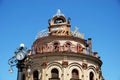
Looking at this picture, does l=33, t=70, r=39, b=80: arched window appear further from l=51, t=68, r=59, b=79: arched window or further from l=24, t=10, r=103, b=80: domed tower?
l=51, t=68, r=59, b=79: arched window

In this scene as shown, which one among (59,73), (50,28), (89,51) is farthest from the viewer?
(50,28)

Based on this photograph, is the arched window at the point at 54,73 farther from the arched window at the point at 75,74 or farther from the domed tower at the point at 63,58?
the arched window at the point at 75,74

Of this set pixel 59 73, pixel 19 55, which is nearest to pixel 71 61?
pixel 59 73

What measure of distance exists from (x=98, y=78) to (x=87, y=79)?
12.2 ft

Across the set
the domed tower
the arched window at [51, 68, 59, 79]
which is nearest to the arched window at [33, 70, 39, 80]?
the domed tower

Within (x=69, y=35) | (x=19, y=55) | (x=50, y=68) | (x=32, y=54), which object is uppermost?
(x=69, y=35)

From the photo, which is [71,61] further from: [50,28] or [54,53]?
[50,28]

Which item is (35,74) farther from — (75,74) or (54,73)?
(75,74)

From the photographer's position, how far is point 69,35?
154 ft

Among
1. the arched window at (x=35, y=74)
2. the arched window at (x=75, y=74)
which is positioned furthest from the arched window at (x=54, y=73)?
the arched window at (x=35, y=74)

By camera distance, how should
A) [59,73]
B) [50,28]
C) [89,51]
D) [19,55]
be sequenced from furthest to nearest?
1. [50,28]
2. [89,51]
3. [59,73]
4. [19,55]

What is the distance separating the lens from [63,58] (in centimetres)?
4372

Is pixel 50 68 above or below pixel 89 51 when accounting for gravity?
below

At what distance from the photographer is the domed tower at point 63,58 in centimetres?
4338
